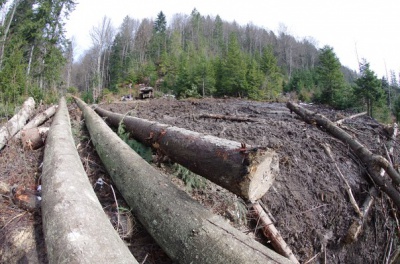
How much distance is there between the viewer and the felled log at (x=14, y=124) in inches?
184

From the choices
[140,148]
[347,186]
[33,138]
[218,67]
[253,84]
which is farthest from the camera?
[218,67]

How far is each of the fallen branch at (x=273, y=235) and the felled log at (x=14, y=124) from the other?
4.49 meters

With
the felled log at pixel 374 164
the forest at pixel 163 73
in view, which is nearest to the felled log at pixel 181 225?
the felled log at pixel 374 164

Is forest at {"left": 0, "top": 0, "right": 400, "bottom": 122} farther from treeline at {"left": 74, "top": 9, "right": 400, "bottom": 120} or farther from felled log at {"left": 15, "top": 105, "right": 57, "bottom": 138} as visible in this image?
felled log at {"left": 15, "top": 105, "right": 57, "bottom": 138}

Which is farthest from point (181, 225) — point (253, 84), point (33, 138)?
point (253, 84)

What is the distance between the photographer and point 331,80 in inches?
1006

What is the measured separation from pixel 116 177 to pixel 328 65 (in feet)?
96.5

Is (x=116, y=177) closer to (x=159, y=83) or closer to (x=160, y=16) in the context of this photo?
(x=159, y=83)

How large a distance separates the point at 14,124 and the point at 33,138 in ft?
4.49

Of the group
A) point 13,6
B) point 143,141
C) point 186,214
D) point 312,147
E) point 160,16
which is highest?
point 160,16

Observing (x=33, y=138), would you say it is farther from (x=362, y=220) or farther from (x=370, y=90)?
(x=370, y=90)

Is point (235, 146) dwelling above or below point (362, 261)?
above

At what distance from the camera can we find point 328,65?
89.0ft

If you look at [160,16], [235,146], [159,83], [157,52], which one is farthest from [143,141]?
[160,16]
